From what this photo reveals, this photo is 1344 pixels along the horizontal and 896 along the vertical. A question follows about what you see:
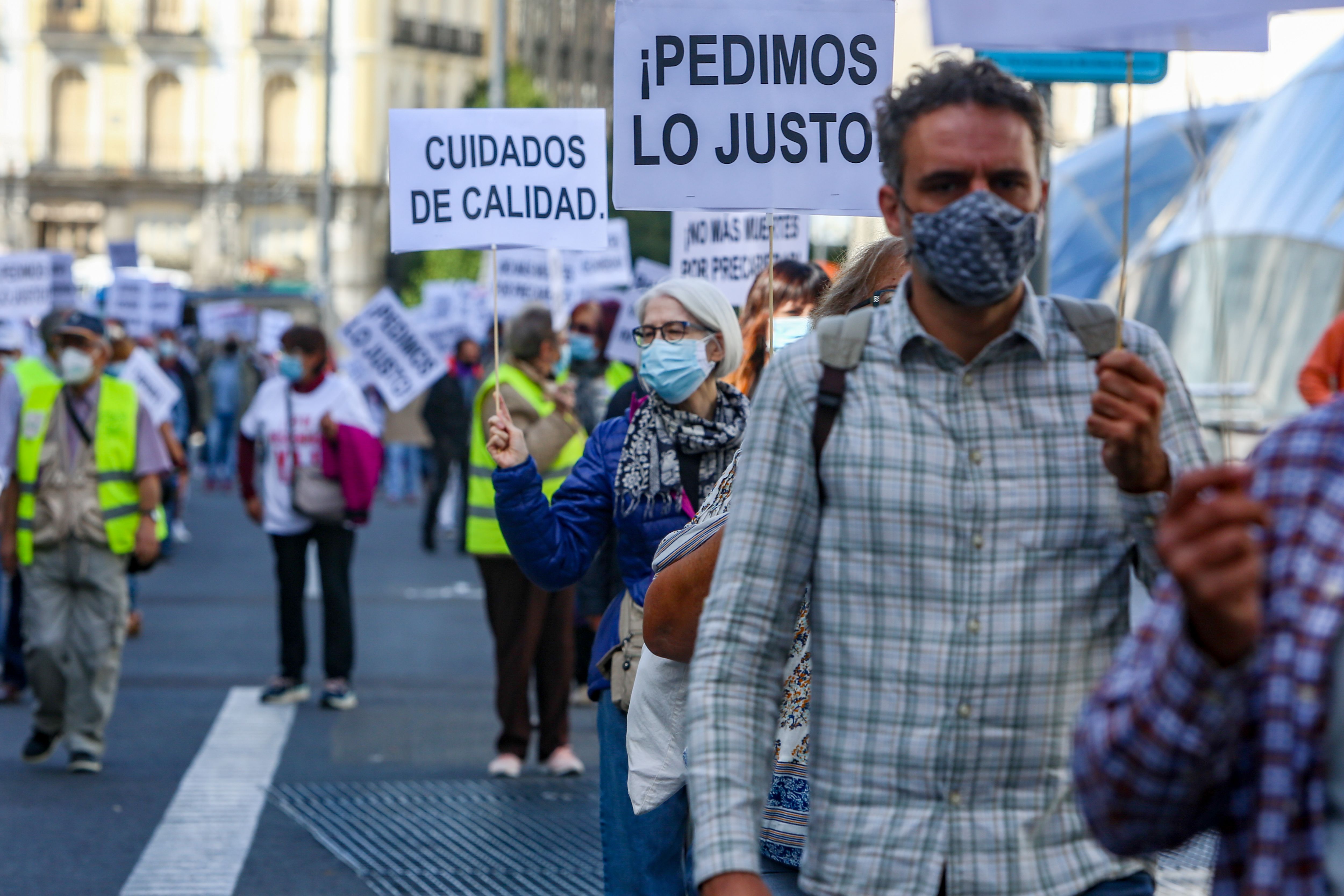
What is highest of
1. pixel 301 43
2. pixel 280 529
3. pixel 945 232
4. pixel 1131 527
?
pixel 301 43

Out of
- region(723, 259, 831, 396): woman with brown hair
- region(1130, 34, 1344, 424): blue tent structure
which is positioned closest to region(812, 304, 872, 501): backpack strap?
region(723, 259, 831, 396): woman with brown hair

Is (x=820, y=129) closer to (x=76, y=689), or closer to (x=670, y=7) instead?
(x=670, y=7)

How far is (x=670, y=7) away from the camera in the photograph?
464 cm

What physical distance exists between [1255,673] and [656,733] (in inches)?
94.3

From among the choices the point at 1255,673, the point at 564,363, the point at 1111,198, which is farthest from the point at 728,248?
the point at 1111,198

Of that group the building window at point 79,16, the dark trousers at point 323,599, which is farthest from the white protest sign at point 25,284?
the building window at point 79,16

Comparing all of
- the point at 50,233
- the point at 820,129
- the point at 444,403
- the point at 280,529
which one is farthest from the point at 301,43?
A: the point at 820,129

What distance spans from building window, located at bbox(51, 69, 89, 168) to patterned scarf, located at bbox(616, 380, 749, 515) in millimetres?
66538

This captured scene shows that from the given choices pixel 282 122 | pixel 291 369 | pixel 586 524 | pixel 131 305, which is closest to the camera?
pixel 586 524

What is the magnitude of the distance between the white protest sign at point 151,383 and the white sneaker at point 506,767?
594 cm

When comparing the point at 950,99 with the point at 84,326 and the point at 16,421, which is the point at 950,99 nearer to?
the point at 84,326

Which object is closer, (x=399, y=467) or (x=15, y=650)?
A: (x=15, y=650)

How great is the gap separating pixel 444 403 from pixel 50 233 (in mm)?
54235

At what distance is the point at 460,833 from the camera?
6.93m
